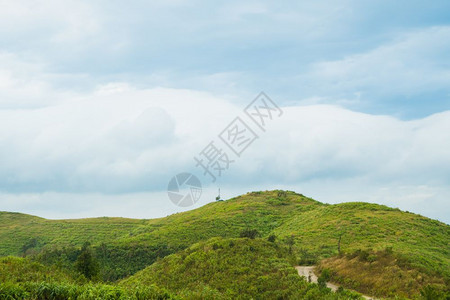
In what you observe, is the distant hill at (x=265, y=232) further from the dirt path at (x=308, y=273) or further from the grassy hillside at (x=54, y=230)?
the dirt path at (x=308, y=273)

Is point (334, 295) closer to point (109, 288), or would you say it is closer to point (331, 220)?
point (109, 288)

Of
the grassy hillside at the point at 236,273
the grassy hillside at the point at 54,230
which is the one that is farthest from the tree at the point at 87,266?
the grassy hillside at the point at 54,230

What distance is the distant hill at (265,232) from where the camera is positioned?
172 feet

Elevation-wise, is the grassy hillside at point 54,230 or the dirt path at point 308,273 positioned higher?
the grassy hillside at point 54,230

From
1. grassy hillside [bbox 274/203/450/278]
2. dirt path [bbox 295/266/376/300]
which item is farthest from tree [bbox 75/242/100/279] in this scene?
grassy hillside [bbox 274/203/450/278]

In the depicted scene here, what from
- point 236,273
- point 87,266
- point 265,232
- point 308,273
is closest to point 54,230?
point 265,232

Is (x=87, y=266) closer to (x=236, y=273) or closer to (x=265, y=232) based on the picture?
(x=236, y=273)

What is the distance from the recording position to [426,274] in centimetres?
3278

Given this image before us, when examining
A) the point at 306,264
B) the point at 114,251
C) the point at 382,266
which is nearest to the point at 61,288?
the point at 382,266

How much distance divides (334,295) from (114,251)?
5406 centimetres

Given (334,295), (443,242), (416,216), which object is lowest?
(334,295)

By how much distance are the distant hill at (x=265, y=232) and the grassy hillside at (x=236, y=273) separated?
6153mm

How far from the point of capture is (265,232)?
82.9m

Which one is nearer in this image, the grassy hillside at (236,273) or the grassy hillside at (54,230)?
the grassy hillside at (236,273)
